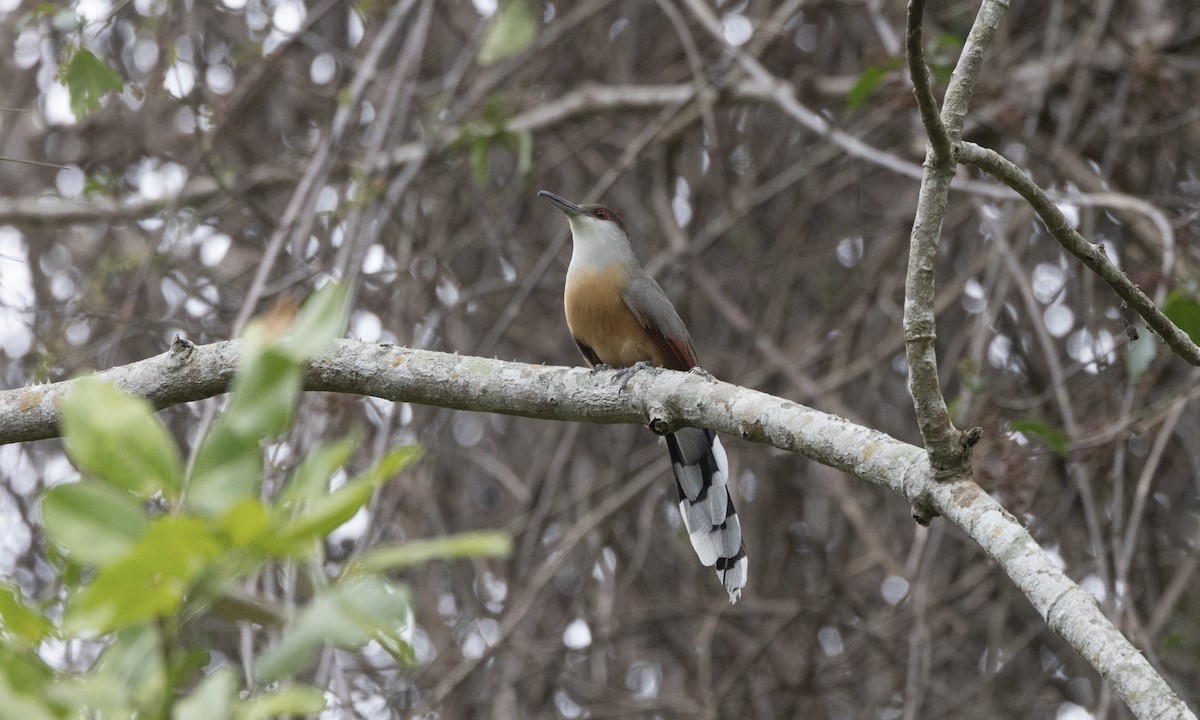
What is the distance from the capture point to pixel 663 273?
553 cm

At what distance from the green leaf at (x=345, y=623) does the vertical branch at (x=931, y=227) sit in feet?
4.22

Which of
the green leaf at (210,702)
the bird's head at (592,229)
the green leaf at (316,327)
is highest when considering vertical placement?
the bird's head at (592,229)

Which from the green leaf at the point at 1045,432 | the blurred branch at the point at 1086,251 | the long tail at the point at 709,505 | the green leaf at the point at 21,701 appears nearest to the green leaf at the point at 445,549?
the green leaf at the point at 21,701

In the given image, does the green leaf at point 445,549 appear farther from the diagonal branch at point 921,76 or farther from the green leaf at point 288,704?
the diagonal branch at point 921,76

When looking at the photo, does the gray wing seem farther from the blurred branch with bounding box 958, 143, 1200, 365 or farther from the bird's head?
the blurred branch with bounding box 958, 143, 1200, 365

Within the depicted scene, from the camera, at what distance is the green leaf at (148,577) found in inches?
33.1

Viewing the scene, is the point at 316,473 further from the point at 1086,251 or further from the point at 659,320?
the point at 659,320

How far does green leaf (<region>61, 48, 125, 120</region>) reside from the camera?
3.24m

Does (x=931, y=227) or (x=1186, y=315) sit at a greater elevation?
(x=1186, y=315)

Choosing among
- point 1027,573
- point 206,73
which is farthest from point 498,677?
point 1027,573

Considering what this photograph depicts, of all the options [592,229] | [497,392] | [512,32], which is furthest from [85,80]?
[592,229]

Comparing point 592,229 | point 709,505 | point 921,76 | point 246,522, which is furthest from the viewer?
point 592,229

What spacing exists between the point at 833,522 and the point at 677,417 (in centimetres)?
347

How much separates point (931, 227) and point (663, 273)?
3.50 meters
